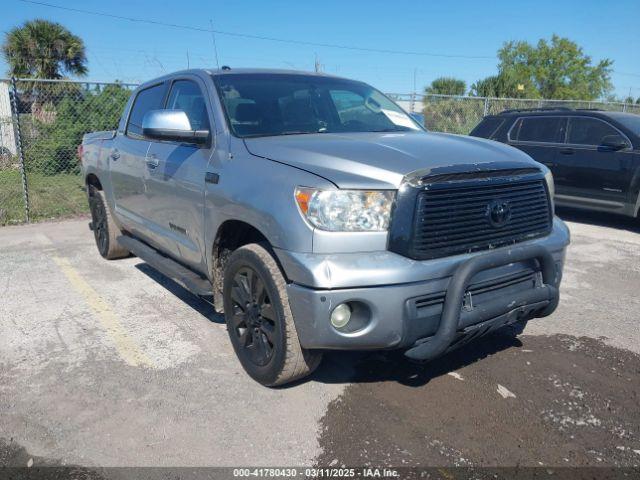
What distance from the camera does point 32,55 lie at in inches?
766

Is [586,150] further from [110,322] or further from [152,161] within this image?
[110,322]

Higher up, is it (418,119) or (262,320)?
(418,119)

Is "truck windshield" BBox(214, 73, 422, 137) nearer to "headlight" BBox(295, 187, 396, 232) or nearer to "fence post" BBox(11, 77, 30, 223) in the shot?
"headlight" BBox(295, 187, 396, 232)

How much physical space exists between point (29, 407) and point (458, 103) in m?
14.9

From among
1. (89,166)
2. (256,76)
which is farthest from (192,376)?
(89,166)

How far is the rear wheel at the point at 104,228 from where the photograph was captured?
242 inches

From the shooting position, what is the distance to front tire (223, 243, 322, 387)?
9.84ft

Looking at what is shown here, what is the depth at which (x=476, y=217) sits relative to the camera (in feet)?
9.87

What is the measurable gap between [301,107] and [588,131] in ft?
19.8

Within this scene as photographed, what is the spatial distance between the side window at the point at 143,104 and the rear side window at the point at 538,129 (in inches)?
246

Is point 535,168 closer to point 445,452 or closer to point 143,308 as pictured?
point 445,452

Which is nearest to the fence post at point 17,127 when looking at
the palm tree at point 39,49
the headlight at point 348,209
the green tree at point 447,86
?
the headlight at point 348,209

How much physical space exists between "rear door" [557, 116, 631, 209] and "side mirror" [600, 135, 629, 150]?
0.04 meters

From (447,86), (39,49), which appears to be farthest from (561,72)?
(39,49)
